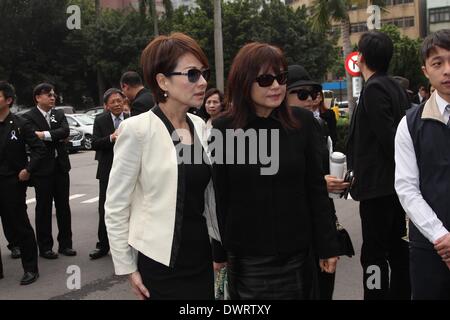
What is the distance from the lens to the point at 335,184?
309 centimetres

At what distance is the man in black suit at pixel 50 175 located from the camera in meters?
6.05

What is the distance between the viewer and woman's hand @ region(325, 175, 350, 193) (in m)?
3.09

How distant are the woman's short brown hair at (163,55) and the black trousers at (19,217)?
11.3 ft

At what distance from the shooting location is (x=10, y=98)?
5438mm

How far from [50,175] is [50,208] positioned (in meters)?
0.39

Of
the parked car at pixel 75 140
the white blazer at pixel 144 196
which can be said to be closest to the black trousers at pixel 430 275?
the white blazer at pixel 144 196

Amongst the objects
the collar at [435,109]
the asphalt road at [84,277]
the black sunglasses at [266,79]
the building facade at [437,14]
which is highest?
the building facade at [437,14]

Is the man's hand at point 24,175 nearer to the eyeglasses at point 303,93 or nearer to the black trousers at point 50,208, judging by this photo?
the black trousers at point 50,208

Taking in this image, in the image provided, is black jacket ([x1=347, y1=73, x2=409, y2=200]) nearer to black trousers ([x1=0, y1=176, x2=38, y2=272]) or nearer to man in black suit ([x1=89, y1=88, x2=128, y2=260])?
man in black suit ([x1=89, y1=88, x2=128, y2=260])

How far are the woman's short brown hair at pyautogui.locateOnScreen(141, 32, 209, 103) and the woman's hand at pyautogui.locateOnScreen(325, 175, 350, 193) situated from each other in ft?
3.80

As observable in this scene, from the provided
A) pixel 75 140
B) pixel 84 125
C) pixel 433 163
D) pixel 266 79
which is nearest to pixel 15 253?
pixel 266 79

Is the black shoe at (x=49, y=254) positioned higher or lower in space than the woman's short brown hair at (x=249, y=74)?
lower
